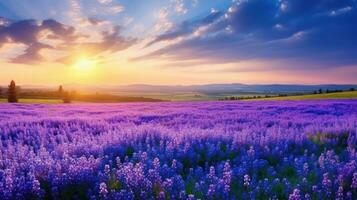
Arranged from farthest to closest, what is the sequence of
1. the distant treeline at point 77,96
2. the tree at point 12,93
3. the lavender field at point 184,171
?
the distant treeline at point 77,96
the tree at point 12,93
the lavender field at point 184,171

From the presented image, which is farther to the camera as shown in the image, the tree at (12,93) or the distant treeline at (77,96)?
the distant treeline at (77,96)

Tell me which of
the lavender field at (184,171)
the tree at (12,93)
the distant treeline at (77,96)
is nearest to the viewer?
the lavender field at (184,171)

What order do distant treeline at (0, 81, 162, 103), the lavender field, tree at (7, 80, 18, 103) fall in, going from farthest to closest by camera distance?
distant treeline at (0, 81, 162, 103) < tree at (7, 80, 18, 103) < the lavender field

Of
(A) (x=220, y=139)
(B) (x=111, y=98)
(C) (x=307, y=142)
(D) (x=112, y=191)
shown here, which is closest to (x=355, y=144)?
(C) (x=307, y=142)

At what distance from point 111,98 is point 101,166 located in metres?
56.6

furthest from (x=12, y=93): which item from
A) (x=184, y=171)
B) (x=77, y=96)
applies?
(x=184, y=171)

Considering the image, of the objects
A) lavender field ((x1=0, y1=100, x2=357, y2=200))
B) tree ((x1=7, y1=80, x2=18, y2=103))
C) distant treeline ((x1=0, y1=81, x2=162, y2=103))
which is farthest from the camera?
distant treeline ((x1=0, y1=81, x2=162, y2=103))

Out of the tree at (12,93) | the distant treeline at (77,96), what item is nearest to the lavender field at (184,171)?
the tree at (12,93)

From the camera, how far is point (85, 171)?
167 inches

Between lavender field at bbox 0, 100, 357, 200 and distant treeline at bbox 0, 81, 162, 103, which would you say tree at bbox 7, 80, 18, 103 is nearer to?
distant treeline at bbox 0, 81, 162, 103

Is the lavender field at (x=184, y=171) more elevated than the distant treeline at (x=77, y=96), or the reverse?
the lavender field at (x=184, y=171)

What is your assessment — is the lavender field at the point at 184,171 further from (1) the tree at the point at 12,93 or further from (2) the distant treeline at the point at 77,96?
(2) the distant treeline at the point at 77,96

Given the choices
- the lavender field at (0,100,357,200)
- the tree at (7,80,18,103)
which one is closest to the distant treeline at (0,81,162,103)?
the tree at (7,80,18,103)

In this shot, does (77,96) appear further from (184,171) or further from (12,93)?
(184,171)
